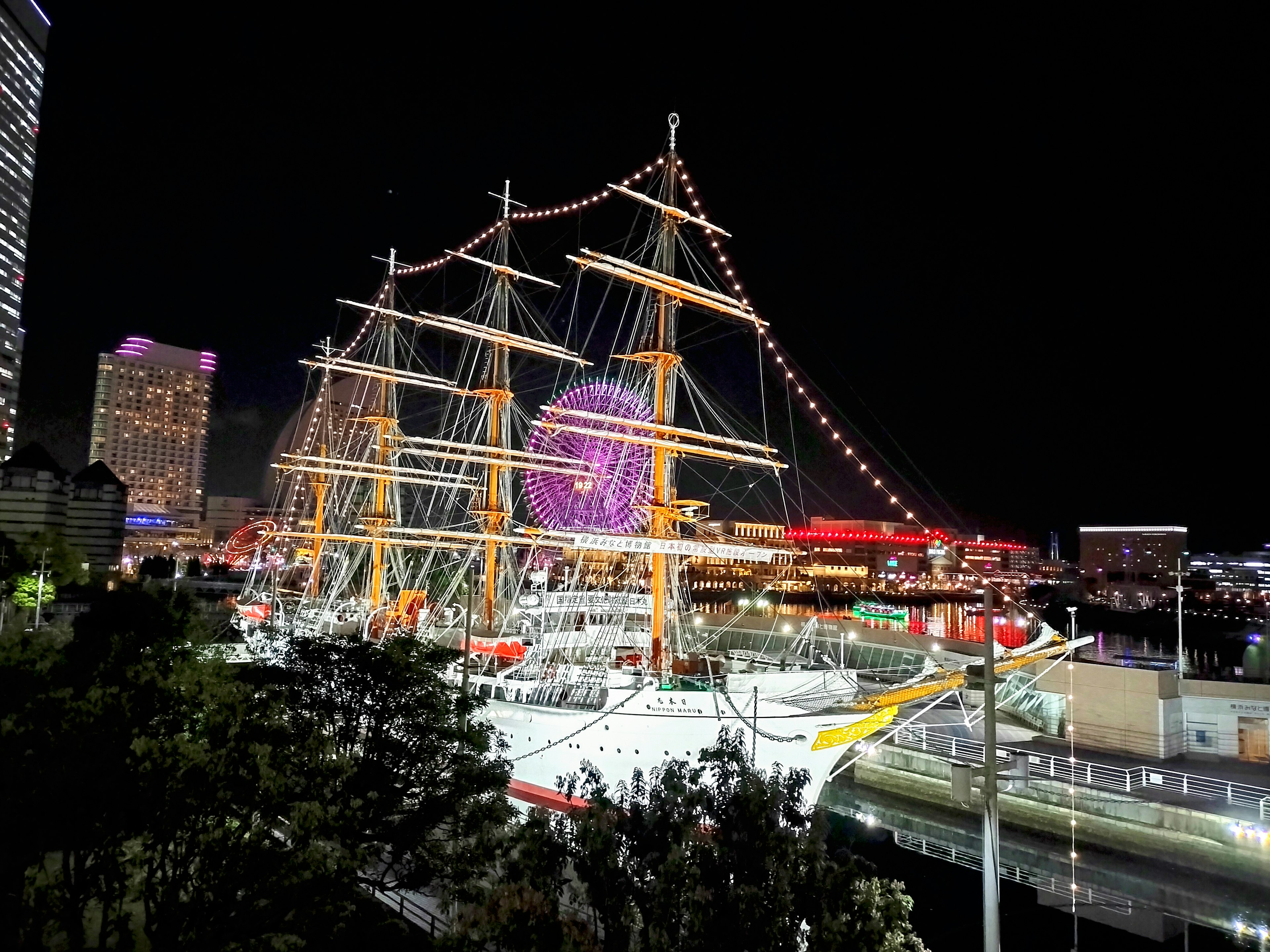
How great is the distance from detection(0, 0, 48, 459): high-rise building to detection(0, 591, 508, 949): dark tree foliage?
109m

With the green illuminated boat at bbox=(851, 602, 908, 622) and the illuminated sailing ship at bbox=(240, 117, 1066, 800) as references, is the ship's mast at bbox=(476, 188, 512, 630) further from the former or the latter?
the green illuminated boat at bbox=(851, 602, 908, 622)

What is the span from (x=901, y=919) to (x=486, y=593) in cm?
2977

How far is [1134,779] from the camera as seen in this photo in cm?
2144

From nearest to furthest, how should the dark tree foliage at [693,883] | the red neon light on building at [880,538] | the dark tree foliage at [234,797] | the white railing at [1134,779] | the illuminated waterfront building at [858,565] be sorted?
1. the dark tree foliage at [693,883]
2. the dark tree foliage at [234,797]
3. the white railing at [1134,779]
4. the illuminated waterfront building at [858,565]
5. the red neon light on building at [880,538]

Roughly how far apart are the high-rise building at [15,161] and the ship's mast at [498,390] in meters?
87.4

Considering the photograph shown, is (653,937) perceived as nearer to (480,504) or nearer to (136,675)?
(136,675)

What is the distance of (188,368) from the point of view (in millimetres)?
177125

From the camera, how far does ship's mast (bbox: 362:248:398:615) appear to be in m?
43.6

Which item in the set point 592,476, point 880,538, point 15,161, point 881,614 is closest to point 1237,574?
point 880,538

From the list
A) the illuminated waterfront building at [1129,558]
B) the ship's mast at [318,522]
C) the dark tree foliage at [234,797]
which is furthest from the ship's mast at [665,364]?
the illuminated waterfront building at [1129,558]

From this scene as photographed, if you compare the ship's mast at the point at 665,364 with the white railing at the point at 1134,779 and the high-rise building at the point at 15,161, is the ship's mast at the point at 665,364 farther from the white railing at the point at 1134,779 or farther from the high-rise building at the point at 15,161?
the high-rise building at the point at 15,161

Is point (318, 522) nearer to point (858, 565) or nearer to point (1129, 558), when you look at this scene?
Result: point (858, 565)

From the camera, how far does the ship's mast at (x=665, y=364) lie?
26812 mm

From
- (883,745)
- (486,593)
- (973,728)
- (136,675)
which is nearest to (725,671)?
(883,745)
